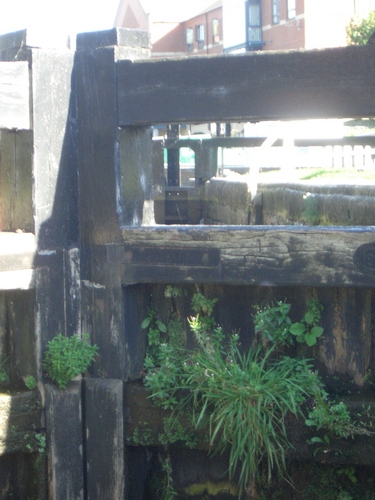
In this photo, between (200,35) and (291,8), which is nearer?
(291,8)

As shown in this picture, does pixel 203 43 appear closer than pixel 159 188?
No

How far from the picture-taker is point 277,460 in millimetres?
3785

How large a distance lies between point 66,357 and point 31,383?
28cm

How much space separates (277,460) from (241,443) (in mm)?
215

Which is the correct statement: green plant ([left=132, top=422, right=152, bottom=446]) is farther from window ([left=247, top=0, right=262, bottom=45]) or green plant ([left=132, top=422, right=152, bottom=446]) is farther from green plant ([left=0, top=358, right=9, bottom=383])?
window ([left=247, top=0, right=262, bottom=45])

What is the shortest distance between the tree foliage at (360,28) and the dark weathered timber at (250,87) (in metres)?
24.3

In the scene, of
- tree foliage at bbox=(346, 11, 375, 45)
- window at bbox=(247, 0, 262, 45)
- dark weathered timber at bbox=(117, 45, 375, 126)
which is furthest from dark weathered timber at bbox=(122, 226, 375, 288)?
window at bbox=(247, 0, 262, 45)

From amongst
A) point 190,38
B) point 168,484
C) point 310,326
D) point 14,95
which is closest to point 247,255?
point 310,326

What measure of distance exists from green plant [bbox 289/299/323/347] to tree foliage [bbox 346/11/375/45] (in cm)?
2447

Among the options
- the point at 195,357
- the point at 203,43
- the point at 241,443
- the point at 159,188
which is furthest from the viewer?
the point at 203,43

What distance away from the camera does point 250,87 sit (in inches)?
152

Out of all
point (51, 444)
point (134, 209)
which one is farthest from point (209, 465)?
point (134, 209)

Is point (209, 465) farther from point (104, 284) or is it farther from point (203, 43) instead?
point (203, 43)

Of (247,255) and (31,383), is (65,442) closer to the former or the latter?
(31,383)
